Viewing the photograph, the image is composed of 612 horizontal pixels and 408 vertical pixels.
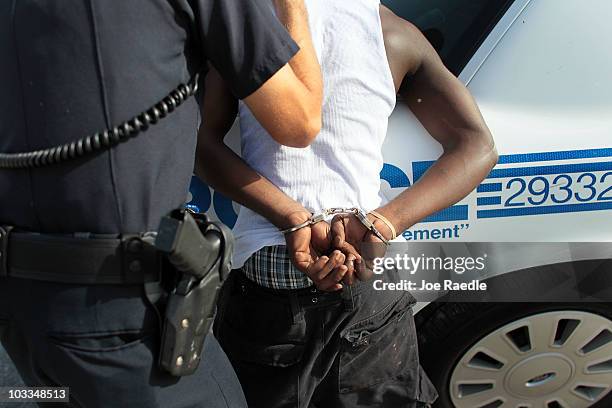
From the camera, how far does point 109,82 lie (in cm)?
96

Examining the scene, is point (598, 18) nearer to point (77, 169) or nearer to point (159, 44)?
point (159, 44)

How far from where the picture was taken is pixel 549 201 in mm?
1647

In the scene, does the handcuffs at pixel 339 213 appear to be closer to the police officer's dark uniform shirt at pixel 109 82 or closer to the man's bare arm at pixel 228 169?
the man's bare arm at pixel 228 169

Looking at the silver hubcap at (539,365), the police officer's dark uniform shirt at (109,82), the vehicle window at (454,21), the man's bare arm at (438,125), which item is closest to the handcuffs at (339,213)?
the man's bare arm at (438,125)

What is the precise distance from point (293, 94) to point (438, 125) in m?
0.58

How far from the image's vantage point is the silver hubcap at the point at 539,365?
1839 millimetres

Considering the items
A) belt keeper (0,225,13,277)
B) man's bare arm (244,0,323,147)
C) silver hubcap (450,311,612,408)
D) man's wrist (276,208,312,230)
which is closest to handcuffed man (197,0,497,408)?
man's wrist (276,208,312,230)

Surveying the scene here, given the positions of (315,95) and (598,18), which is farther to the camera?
(598,18)

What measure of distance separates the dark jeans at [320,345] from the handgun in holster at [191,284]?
365 millimetres

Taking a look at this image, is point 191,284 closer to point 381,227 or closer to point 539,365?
point 381,227

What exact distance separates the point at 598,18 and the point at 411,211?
0.74 m

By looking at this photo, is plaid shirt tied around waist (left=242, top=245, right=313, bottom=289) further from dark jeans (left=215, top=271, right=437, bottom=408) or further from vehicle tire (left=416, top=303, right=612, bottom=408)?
vehicle tire (left=416, top=303, right=612, bottom=408)

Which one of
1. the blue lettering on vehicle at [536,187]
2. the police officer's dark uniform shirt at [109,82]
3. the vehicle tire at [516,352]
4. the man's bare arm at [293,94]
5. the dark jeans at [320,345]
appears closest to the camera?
the police officer's dark uniform shirt at [109,82]

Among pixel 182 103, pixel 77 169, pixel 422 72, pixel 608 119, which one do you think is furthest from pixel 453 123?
pixel 77 169
